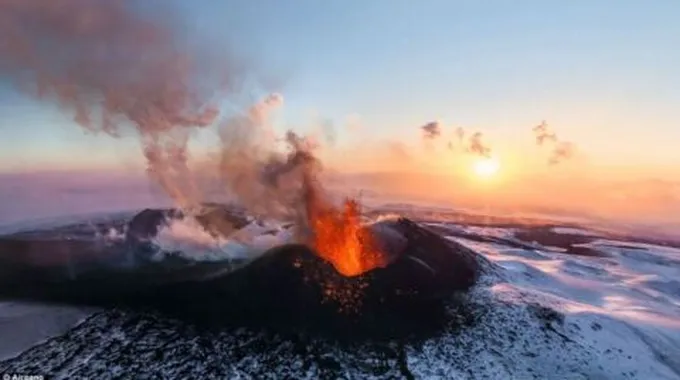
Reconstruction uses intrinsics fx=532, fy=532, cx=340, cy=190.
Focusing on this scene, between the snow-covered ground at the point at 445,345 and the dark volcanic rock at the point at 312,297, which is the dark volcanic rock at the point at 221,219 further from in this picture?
the dark volcanic rock at the point at 312,297

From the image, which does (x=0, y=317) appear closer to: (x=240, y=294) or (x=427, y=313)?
(x=240, y=294)

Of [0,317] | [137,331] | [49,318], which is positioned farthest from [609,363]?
[0,317]

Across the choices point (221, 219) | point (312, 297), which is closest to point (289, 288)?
point (312, 297)

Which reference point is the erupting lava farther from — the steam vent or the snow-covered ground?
the snow-covered ground

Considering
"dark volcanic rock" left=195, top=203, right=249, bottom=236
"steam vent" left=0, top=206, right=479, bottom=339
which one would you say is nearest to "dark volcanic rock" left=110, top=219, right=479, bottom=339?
"steam vent" left=0, top=206, right=479, bottom=339

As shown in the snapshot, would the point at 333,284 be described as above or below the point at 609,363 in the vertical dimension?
above
